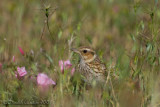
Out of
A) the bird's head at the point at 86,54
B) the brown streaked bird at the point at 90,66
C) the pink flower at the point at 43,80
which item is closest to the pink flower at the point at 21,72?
the pink flower at the point at 43,80

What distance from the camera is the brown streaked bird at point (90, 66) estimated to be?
16.8ft

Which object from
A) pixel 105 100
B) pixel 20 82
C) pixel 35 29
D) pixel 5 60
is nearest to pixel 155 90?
pixel 105 100

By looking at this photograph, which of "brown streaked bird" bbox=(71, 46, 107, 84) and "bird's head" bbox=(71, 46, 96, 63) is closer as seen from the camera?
"brown streaked bird" bbox=(71, 46, 107, 84)

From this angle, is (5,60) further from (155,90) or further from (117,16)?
(117,16)

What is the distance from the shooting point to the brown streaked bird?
5109mm

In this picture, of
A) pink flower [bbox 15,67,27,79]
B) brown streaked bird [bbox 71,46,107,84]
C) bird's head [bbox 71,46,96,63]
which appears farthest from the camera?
bird's head [bbox 71,46,96,63]

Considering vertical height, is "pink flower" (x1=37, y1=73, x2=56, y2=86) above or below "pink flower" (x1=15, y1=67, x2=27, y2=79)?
below

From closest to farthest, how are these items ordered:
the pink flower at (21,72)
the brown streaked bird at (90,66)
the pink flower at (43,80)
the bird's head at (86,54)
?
the pink flower at (43,80) → the pink flower at (21,72) → the brown streaked bird at (90,66) → the bird's head at (86,54)

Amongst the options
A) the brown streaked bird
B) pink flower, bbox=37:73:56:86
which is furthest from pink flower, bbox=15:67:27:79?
the brown streaked bird

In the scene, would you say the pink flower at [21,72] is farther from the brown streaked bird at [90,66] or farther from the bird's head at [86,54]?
the bird's head at [86,54]

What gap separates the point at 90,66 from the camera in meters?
5.33

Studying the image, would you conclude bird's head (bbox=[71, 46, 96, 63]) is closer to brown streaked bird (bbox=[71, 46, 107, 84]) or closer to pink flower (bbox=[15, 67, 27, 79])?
brown streaked bird (bbox=[71, 46, 107, 84])

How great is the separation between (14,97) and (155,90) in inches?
61.8

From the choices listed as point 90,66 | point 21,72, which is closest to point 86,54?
point 90,66
